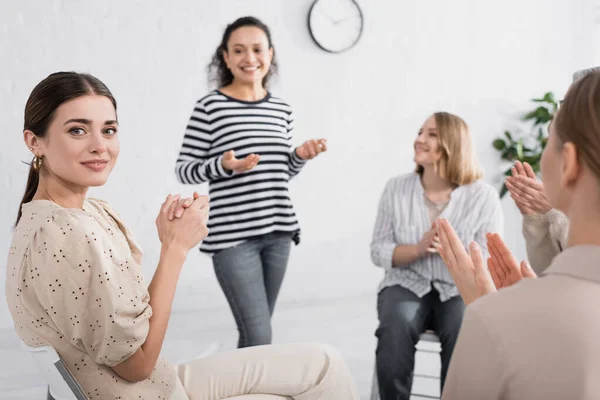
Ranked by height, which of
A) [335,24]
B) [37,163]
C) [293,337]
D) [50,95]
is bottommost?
[293,337]

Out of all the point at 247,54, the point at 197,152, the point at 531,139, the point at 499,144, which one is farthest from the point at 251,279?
the point at 531,139

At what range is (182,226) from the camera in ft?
4.35

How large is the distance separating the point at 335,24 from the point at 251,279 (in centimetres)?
279

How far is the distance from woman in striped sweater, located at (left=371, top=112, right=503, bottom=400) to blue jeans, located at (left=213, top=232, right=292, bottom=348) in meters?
0.38

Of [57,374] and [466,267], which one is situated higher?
[466,267]

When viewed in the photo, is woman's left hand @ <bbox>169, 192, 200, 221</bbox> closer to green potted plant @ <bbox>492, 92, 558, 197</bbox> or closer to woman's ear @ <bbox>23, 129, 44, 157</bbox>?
woman's ear @ <bbox>23, 129, 44, 157</bbox>

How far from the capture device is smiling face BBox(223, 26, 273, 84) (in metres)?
2.34

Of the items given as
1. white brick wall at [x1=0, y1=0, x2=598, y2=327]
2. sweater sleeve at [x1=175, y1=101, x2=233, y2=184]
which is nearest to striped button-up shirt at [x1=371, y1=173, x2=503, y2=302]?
sweater sleeve at [x1=175, y1=101, x2=233, y2=184]

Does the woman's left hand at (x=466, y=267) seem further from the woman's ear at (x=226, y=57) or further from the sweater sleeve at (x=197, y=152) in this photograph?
the woman's ear at (x=226, y=57)

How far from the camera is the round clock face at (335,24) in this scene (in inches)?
176

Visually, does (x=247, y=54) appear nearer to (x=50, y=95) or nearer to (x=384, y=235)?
(x=384, y=235)

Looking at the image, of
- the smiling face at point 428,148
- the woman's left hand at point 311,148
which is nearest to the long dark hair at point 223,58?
the woman's left hand at point 311,148

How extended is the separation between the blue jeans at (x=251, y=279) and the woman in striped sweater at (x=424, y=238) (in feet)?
1.24

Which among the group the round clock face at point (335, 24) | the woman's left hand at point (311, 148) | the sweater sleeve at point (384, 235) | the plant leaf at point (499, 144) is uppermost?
the round clock face at point (335, 24)
